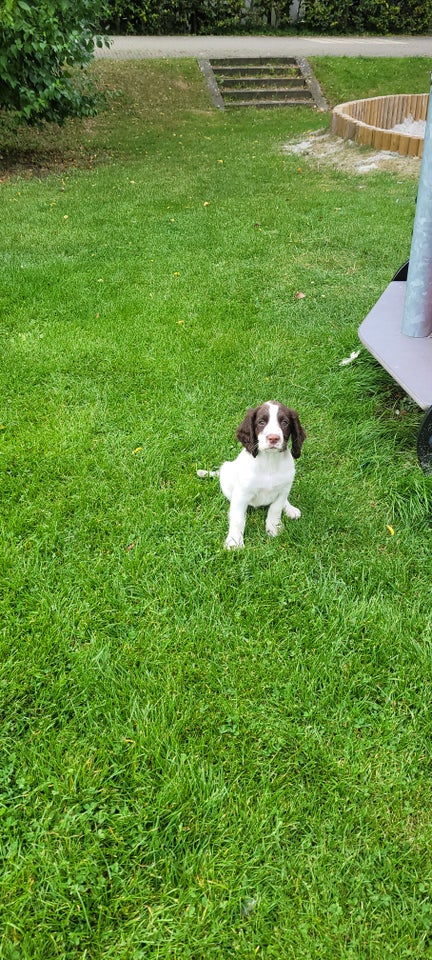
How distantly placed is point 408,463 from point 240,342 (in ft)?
6.66

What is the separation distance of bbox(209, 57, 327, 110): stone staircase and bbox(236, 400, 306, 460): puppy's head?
49.8ft

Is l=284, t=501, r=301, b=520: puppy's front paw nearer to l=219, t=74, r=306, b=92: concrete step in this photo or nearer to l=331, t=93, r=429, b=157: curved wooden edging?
l=331, t=93, r=429, b=157: curved wooden edging

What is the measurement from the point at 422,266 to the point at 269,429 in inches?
70.3

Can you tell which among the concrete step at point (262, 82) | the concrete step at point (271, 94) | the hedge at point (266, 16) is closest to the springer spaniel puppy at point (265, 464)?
the concrete step at point (271, 94)

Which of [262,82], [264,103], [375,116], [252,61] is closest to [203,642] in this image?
[375,116]

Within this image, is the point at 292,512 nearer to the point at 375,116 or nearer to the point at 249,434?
the point at 249,434

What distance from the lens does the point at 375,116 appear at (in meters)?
12.3

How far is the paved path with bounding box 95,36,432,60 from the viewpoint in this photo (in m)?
17.5

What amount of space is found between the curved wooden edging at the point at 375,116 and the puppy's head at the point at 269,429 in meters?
9.62

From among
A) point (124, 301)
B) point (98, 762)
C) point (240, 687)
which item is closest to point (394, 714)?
point (240, 687)

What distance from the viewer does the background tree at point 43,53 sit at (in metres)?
8.13

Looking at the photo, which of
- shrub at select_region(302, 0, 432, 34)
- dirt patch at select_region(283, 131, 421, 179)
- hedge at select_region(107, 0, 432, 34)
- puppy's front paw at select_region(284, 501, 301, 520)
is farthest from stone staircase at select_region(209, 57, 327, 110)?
puppy's front paw at select_region(284, 501, 301, 520)

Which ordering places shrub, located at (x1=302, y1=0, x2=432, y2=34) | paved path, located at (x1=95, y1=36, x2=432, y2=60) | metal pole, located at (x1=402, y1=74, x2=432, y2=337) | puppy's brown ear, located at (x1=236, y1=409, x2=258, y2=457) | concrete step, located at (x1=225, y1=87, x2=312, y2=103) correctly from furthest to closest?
shrub, located at (x1=302, y1=0, x2=432, y2=34), paved path, located at (x1=95, y1=36, x2=432, y2=60), concrete step, located at (x1=225, y1=87, x2=312, y2=103), metal pole, located at (x1=402, y1=74, x2=432, y2=337), puppy's brown ear, located at (x1=236, y1=409, x2=258, y2=457)

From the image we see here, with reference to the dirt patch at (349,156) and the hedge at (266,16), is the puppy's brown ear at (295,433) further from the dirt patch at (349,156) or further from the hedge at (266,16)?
the hedge at (266,16)
